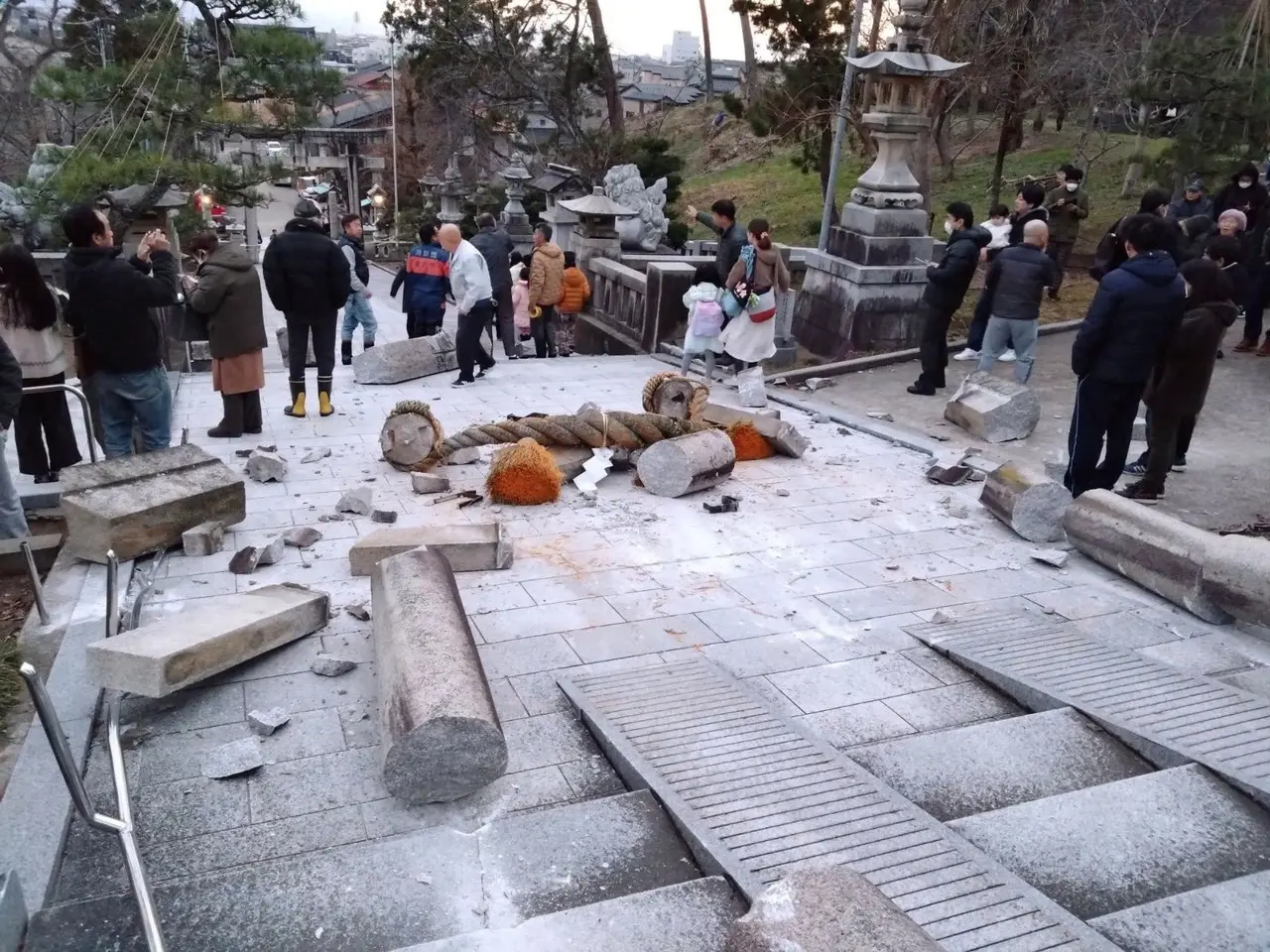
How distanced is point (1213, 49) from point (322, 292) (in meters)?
10.0

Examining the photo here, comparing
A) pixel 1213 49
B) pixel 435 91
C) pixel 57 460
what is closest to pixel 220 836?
pixel 57 460

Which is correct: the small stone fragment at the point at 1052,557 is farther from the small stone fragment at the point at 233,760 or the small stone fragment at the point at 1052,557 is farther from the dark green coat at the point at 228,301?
the dark green coat at the point at 228,301

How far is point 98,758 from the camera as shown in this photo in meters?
3.54

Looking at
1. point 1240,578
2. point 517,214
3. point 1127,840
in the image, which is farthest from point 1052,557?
point 517,214

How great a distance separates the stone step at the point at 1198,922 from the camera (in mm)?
2506

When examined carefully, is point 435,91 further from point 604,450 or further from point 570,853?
point 570,853

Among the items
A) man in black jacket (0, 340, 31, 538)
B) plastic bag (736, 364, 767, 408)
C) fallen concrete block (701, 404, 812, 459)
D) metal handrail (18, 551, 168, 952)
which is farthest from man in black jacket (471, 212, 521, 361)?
metal handrail (18, 551, 168, 952)

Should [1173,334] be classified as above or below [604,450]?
above

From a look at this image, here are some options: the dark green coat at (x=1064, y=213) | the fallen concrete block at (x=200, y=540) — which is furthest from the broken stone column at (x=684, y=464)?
the dark green coat at (x=1064, y=213)

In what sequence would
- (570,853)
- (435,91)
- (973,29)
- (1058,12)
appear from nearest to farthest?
1. (570,853)
2. (973,29)
3. (1058,12)
4. (435,91)

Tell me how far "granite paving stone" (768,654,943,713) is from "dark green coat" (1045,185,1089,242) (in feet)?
31.6

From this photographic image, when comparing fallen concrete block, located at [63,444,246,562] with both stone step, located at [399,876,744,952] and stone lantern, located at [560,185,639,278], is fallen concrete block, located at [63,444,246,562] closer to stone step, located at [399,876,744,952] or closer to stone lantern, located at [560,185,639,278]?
stone step, located at [399,876,744,952]

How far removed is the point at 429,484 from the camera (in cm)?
642

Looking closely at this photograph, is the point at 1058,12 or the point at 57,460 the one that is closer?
the point at 57,460
